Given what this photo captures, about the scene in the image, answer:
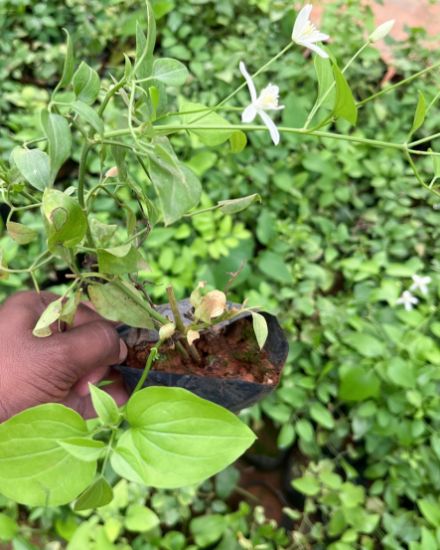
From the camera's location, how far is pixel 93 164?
110cm

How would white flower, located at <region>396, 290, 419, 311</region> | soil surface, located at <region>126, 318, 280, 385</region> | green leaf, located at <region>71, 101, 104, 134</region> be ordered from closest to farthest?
green leaf, located at <region>71, 101, 104, 134</region> → soil surface, located at <region>126, 318, 280, 385</region> → white flower, located at <region>396, 290, 419, 311</region>

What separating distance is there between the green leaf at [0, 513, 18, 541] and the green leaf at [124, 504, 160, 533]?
177mm

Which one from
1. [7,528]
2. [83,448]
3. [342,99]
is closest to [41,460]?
[83,448]

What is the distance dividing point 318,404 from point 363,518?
0.22 meters

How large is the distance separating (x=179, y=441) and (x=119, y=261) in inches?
6.2

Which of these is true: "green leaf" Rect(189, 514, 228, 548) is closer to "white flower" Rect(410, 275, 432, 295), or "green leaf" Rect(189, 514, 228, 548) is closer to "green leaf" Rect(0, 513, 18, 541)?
"green leaf" Rect(0, 513, 18, 541)

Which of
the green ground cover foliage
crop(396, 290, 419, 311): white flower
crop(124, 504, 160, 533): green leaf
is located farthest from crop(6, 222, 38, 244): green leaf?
crop(396, 290, 419, 311): white flower

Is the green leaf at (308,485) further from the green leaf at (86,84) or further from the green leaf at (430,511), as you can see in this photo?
the green leaf at (86,84)

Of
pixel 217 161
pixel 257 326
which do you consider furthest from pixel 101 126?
pixel 217 161

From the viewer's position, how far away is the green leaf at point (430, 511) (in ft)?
3.18

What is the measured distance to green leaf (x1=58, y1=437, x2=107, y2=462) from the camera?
42 centimetres

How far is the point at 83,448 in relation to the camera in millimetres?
424

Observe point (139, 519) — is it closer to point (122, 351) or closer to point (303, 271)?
point (122, 351)

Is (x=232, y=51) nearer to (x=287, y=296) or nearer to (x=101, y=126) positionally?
(x=287, y=296)
